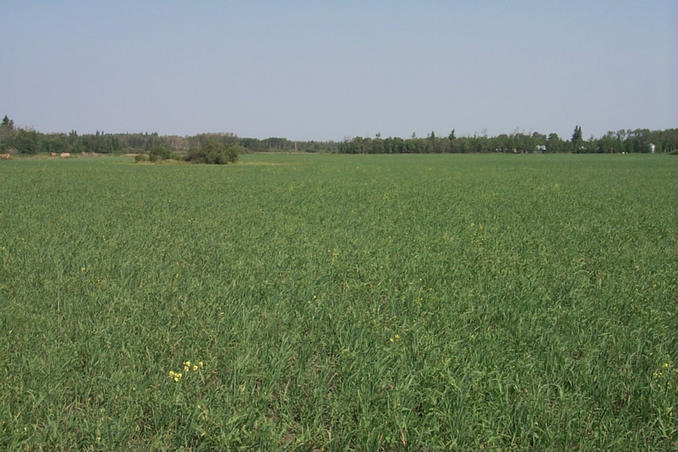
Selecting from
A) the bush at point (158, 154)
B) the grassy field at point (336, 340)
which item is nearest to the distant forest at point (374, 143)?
the bush at point (158, 154)

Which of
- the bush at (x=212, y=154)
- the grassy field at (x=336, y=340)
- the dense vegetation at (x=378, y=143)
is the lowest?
the grassy field at (x=336, y=340)

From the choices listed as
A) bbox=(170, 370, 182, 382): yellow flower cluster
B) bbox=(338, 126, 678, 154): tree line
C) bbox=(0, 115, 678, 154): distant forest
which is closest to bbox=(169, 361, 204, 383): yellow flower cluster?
bbox=(170, 370, 182, 382): yellow flower cluster

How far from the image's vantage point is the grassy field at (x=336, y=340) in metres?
3.47

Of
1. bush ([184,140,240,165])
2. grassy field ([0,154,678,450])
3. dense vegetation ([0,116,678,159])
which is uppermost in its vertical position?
dense vegetation ([0,116,678,159])

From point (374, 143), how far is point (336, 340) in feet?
421

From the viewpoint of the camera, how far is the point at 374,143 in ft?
429

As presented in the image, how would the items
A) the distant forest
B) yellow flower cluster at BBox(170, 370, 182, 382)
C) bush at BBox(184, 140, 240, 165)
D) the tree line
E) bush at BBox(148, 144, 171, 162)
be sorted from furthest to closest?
the tree line, the distant forest, bush at BBox(148, 144, 171, 162), bush at BBox(184, 140, 240, 165), yellow flower cluster at BBox(170, 370, 182, 382)

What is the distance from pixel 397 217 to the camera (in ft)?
43.9

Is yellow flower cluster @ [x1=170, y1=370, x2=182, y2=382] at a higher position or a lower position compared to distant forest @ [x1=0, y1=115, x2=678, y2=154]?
lower

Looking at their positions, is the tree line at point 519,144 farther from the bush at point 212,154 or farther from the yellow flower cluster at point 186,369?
the yellow flower cluster at point 186,369

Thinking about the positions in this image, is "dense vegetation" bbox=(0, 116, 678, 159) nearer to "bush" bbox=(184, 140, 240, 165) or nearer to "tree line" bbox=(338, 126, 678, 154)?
"tree line" bbox=(338, 126, 678, 154)

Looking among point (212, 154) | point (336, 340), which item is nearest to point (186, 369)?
point (336, 340)

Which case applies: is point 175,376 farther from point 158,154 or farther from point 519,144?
point 519,144

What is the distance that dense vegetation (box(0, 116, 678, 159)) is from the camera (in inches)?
3666
